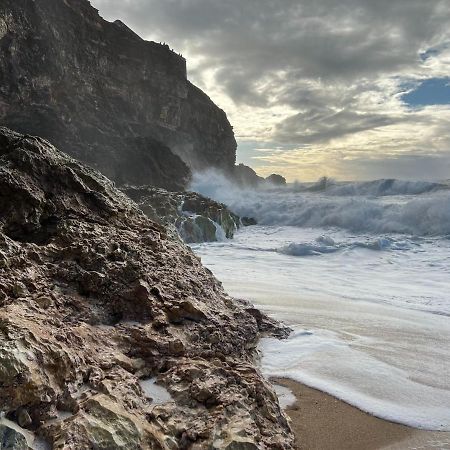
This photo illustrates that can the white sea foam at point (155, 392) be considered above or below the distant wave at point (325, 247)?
below

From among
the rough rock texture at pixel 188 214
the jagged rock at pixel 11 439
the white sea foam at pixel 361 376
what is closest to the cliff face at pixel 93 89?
the rough rock texture at pixel 188 214

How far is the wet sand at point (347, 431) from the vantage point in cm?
237

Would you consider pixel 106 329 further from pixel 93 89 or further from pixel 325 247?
pixel 93 89

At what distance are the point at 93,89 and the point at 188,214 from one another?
64.3 ft

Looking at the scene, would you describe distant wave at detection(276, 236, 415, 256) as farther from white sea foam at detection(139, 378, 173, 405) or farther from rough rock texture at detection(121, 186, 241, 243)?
white sea foam at detection(139, 378, 173, 405)

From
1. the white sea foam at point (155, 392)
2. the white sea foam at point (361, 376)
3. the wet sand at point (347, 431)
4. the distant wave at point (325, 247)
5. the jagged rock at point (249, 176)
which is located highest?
the jagged rock at point (249, 176)

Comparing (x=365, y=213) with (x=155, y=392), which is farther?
(x=365, y=213)

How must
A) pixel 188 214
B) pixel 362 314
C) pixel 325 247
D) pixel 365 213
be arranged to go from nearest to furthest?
pixel 362 314, pixel 325 247, pixel 188 214, pixel 365 213

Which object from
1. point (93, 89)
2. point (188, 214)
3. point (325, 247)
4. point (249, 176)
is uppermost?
point (93, 89)

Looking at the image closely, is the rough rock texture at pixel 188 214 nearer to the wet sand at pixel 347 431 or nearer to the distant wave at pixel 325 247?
the distant wave at pixel 325 247

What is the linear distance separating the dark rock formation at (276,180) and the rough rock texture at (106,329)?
70.6 meters

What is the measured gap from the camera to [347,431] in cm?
251

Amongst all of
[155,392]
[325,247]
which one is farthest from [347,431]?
[325,247]

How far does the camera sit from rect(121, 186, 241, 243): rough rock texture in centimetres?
1435
